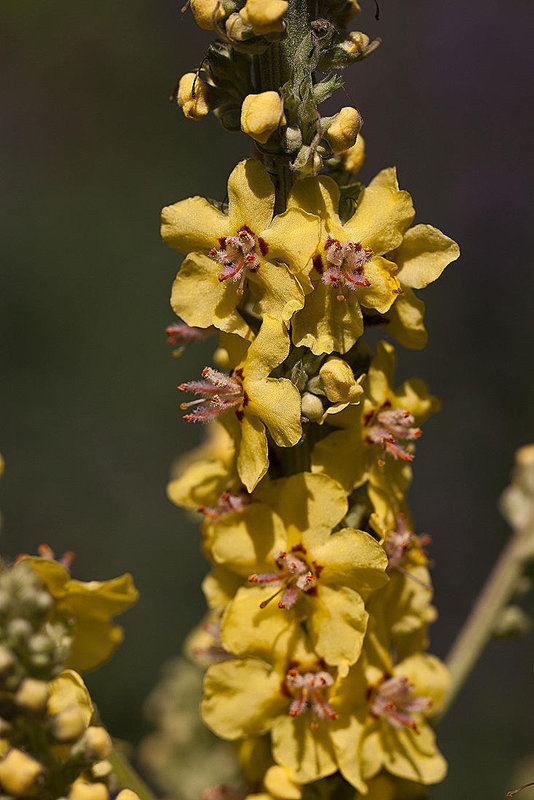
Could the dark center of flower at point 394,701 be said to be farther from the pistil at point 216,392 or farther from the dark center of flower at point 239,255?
the dark center of flower at point 239,255

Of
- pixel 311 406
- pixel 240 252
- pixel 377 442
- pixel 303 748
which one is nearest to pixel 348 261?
pixel 240 252

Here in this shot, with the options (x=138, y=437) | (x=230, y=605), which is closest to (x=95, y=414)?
(x=138, y=437)

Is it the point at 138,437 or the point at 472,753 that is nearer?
the point at 472,753

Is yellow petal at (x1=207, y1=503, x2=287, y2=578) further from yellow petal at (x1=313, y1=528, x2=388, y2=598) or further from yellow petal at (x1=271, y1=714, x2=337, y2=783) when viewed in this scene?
yellow petal at (x1=271, y1=714, x2=337, y2=783)

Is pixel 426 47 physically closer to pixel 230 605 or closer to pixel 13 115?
pixel 13 115

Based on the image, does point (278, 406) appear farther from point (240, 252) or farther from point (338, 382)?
point (240, 252)

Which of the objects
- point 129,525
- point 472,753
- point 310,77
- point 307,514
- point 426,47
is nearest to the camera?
point 310,77

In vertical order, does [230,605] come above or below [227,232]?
below

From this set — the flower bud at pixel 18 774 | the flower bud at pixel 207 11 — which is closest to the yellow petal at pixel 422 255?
the flower bud at pixel 207 11
